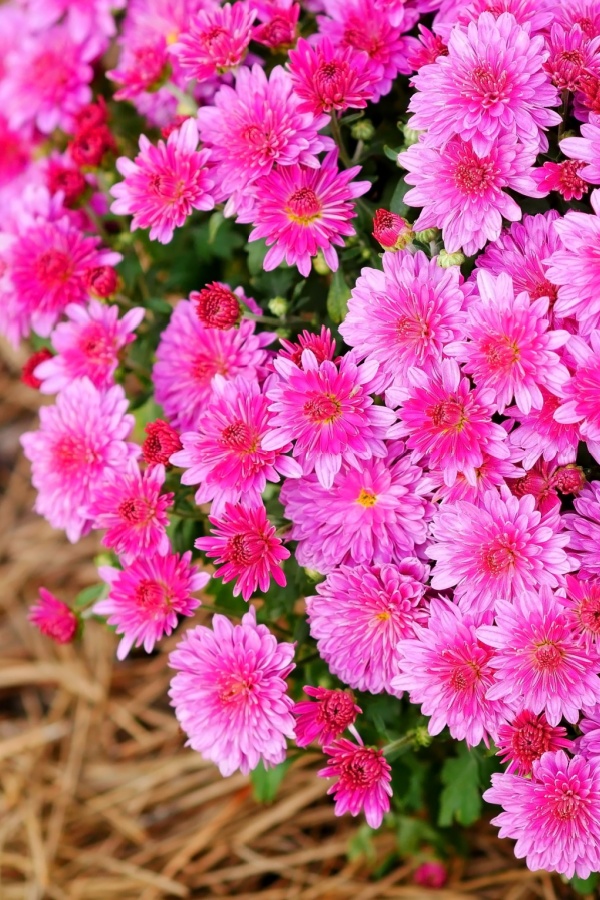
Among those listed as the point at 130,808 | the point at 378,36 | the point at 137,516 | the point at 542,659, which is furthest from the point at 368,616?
the point at 130,808

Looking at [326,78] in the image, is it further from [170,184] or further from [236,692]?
[236,692]

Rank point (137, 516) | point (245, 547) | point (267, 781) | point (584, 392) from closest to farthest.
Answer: point (584, 392) → point (245, 547) → point (137, 516) → point (267, 781)

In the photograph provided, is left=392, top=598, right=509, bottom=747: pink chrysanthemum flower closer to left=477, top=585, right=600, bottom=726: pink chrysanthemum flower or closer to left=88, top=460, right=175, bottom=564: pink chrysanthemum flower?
left=477, top=585, right=600, bottom=726: pink chrysanthemum flower

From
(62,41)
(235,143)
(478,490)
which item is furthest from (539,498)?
(62,41)

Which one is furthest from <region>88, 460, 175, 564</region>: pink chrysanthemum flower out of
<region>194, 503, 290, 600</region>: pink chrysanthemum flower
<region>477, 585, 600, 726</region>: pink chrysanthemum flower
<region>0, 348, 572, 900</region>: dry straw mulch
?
<region>0, 348, 572, 900</region>: dry straw mulch

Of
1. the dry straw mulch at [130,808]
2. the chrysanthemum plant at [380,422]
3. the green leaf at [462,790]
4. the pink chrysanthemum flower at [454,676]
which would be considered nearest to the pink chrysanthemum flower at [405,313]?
the chrysanthemum plant at [380,422]

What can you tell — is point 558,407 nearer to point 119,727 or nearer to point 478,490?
point 478,490

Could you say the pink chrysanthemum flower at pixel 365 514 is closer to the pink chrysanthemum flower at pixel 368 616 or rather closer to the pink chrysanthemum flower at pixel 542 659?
the pink chrysanthemum flower at pixel 368 616
